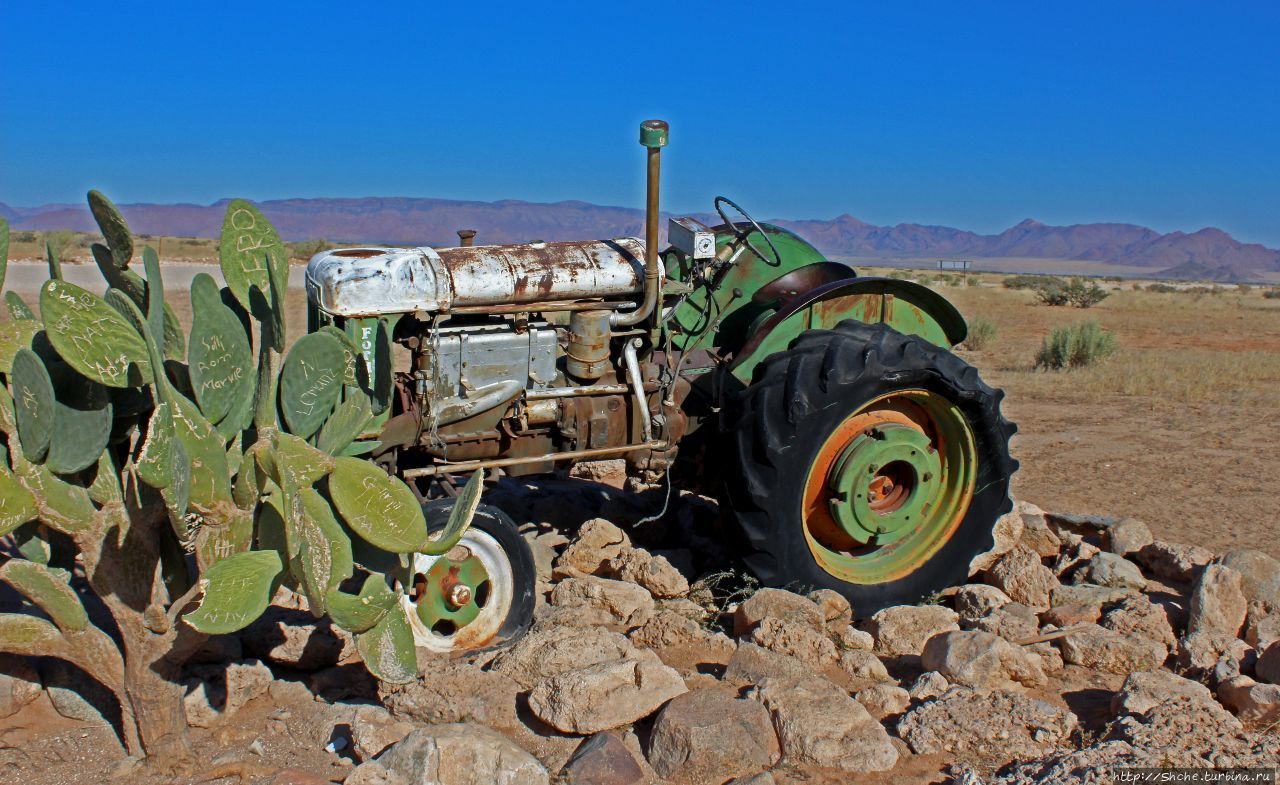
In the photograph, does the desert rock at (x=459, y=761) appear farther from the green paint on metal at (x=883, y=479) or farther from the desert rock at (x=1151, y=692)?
the green paint on metal at (x=883, y=479)

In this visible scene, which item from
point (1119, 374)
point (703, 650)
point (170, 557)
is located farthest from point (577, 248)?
point (1119, 374)

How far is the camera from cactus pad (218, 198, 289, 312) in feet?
10.4

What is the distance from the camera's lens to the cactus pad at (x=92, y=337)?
279cm

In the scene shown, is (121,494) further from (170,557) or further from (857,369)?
(857,369)

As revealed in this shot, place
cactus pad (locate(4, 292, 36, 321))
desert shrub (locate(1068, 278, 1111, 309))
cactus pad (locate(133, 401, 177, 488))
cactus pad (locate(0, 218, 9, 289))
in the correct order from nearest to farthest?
1. cactus pad (locate(133, 401, 177, 488))
2. cactus pad (locate(0, 218, 9, 289))
3. cactus pad (locate(4, 292, 36, 321))
4. desert shrub (locate(1068, 278, 1111, 309))

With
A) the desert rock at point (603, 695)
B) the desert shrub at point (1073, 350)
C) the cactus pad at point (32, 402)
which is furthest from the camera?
the desert shrub at point (1073, 350)

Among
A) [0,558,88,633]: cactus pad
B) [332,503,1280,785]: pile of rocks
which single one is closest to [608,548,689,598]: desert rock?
[332,503,1280,785]: pile of rocks

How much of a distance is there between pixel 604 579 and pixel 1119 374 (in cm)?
878

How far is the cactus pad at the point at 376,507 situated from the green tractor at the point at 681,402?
985 mm

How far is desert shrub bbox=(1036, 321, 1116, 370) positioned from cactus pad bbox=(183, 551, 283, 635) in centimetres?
1146

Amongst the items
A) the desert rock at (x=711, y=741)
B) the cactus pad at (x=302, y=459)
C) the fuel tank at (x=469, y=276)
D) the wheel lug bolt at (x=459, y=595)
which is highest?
the fuel tank at (x=469, y=276)

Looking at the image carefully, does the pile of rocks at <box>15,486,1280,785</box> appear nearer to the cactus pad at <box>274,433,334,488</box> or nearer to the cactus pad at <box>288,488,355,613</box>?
the cactus pad at <box>288,488,355,613</box>

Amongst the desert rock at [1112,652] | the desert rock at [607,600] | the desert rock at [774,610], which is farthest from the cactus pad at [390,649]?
the desert rock at [1112,652]

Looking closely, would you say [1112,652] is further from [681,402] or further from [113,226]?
[113,226]
